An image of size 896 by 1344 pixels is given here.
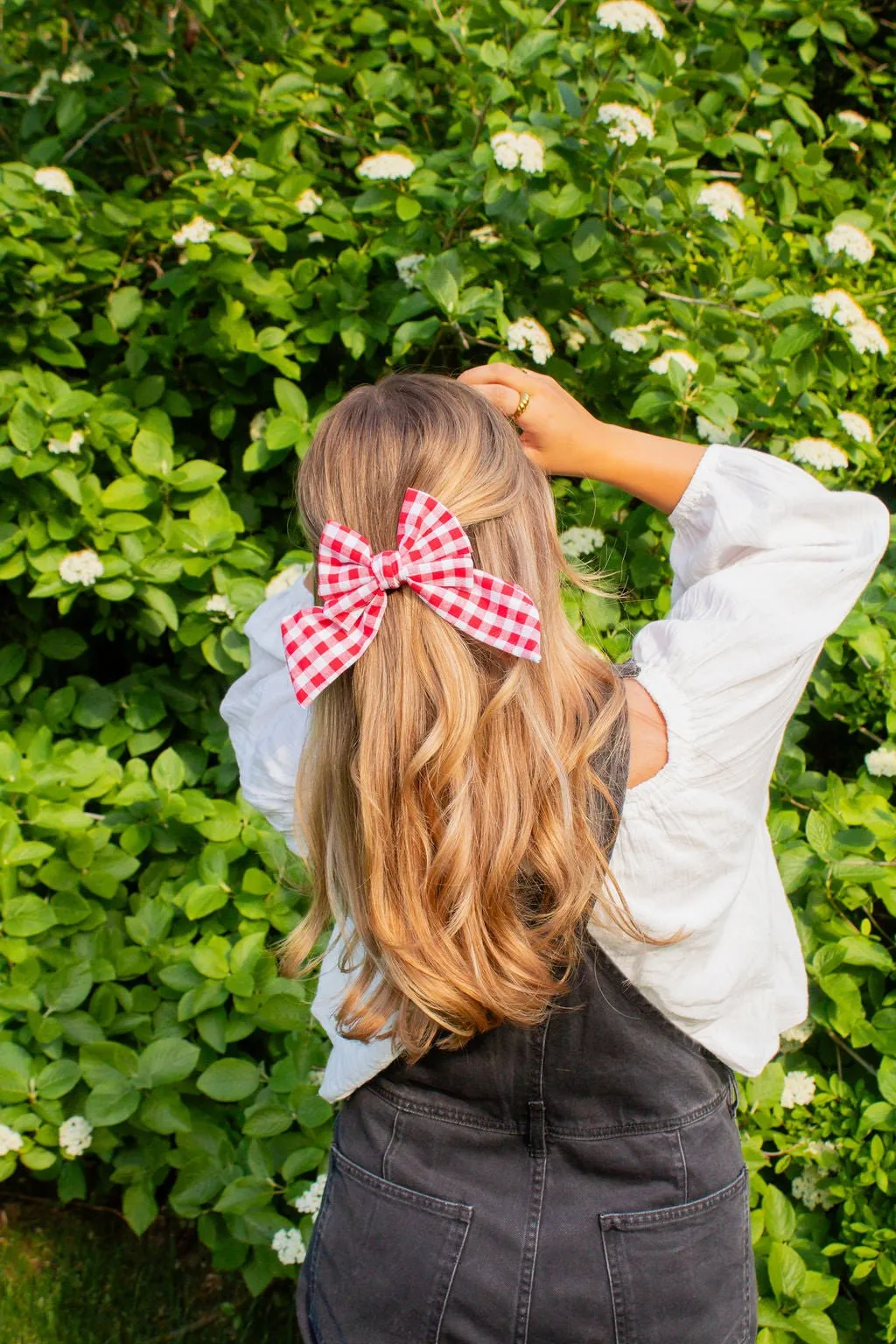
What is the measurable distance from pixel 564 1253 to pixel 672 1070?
0.23m

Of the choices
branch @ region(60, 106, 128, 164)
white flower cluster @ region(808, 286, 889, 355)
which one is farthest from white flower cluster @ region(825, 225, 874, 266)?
branch @ region(60, 106, 128, 164)

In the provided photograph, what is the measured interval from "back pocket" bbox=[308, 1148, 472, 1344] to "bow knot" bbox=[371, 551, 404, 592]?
0.69 meters

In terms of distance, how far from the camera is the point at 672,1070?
1.21 m

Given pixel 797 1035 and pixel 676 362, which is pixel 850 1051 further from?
pixel 676 362

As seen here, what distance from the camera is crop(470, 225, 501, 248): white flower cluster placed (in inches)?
77.3

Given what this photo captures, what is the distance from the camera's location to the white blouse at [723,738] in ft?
3.56

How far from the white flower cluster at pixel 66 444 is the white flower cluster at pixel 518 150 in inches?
37.5

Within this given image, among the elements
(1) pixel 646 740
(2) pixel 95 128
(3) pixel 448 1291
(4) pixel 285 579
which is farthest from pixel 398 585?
(2) pixel 95 128

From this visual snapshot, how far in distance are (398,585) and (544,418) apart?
39cm

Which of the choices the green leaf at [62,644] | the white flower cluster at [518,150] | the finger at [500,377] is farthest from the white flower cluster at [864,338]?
the green leaf at [62,644]

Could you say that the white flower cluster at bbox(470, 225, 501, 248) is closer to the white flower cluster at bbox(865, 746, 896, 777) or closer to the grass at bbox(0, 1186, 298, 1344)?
the white flower cluster at bbox(865, 746, 896, 777)

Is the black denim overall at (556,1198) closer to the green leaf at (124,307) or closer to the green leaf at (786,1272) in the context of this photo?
the green leaf at (786,1272)

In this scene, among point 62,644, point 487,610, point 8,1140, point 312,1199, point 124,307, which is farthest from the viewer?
point 62,644

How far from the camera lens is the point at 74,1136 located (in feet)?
6.46
